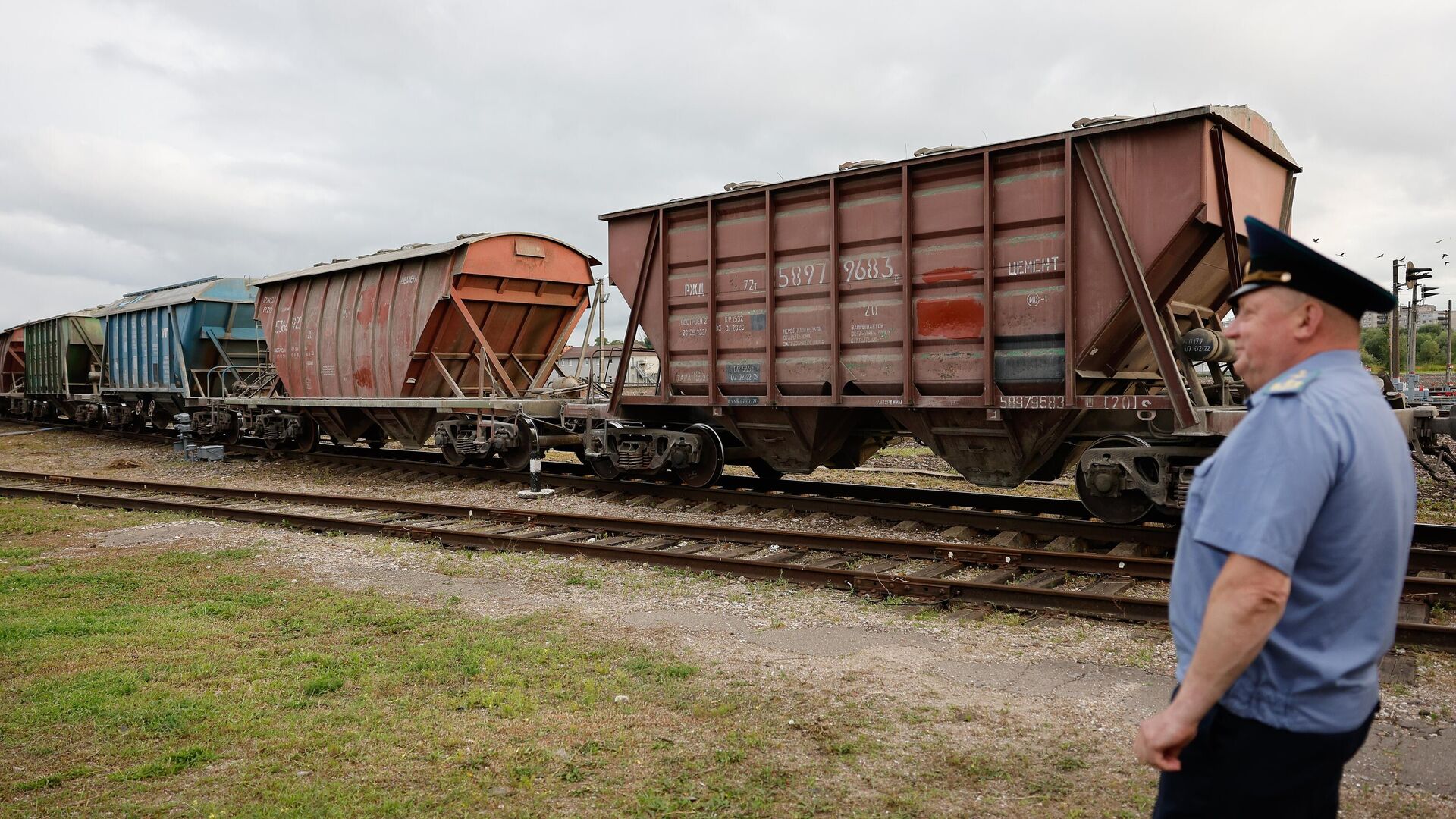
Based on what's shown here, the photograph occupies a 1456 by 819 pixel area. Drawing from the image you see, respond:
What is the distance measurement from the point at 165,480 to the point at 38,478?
1.90 m

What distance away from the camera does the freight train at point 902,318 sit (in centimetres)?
801

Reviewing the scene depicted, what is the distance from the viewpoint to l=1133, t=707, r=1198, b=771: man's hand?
193 centimetres

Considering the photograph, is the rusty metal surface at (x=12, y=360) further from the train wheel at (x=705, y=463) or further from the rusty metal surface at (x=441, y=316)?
the train wheel at (x=705, y=463)

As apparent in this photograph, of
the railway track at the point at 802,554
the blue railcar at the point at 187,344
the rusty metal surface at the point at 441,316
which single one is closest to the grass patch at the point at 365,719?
the railway track at the point at 802,554

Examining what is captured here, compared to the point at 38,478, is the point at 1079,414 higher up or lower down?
higher up

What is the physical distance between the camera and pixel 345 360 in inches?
627

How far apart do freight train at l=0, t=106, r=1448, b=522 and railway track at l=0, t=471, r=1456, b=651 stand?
1.29 meters

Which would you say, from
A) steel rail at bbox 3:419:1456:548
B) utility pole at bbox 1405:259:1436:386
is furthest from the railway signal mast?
steel rail at bbox 3:419:1456:548

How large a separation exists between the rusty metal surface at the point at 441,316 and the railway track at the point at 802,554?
10.8 feet

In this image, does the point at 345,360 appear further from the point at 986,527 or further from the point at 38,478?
the point at 986,527

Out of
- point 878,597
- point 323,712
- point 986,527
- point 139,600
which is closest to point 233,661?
point 323,712

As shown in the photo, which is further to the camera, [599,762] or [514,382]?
[514,382]

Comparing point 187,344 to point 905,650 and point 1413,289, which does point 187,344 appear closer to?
point 905,650

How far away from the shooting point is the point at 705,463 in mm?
11625
